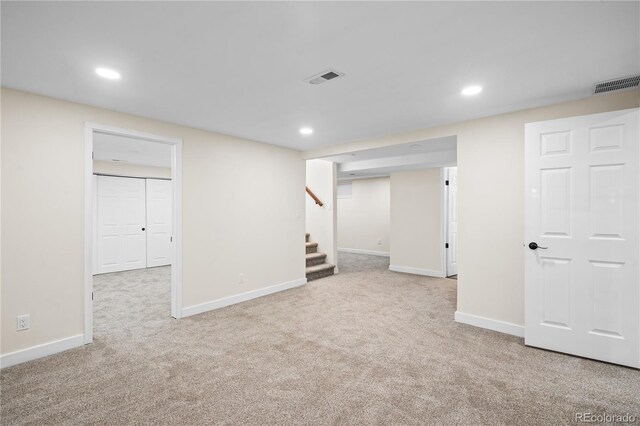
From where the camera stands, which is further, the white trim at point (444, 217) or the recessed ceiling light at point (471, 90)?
the white trim at point (444, 217)

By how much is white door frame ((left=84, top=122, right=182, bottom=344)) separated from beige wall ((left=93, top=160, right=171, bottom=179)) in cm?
368

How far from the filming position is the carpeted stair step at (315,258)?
19.5ft

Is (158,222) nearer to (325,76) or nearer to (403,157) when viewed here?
(403,157)

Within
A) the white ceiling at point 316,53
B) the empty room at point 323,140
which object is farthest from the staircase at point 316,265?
the white ceiling at point 316,53

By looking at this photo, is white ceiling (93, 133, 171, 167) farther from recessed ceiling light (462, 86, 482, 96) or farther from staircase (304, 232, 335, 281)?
recessed ceiling light (462, 86, 482, 96)

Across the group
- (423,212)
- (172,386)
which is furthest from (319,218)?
(172,386)

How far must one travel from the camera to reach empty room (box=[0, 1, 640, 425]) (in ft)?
5.98

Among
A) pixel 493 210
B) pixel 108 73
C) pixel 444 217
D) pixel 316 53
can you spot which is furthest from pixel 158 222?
pixel 493 210

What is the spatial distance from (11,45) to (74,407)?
2.37 m

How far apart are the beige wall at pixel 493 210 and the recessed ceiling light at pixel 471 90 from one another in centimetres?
81

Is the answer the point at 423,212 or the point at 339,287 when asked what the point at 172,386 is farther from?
the point at 423,212

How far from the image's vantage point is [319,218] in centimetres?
638

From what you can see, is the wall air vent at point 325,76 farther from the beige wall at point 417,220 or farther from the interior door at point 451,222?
the interior door at point 451,222

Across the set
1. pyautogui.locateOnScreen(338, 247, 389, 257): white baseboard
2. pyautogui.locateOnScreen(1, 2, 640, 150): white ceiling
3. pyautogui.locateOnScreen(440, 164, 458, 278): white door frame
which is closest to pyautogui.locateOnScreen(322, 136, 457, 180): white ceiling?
pyautogui.locateOnScreen(440, 164, 458, 278): white door frame
